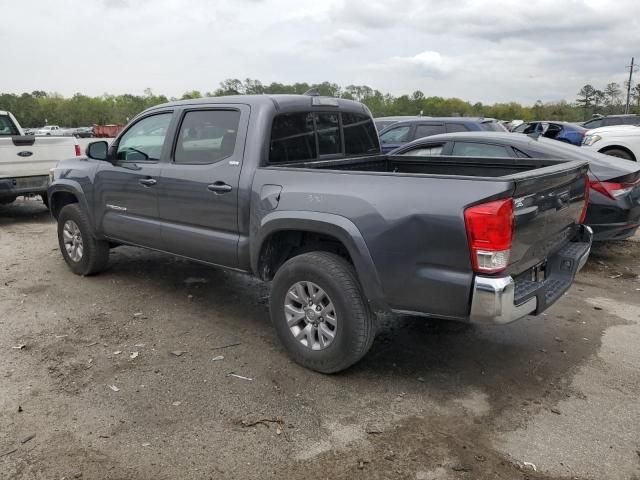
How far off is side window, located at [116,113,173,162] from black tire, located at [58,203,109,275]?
91cm

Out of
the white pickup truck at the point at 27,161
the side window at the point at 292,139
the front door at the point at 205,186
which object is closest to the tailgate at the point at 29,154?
the white pickup truck at the point at 27,161

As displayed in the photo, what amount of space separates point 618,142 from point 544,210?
954 cm

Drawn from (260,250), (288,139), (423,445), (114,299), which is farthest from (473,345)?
(114,299)

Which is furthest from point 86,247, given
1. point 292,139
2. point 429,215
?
point 429,215

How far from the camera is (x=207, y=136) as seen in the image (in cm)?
457

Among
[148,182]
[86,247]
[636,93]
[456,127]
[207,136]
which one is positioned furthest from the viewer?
[636,93]

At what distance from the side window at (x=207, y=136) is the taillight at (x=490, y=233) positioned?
209 cm

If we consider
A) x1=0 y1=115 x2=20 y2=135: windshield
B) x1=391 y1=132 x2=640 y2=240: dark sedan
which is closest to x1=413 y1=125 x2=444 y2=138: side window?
x1=391 y1=132 x2=640 y2=240: dark sedan

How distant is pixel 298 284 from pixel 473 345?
1599 mm

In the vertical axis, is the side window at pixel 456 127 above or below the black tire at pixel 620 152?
above

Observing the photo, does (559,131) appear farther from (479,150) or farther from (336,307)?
(336,307)

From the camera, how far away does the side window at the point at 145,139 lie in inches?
196

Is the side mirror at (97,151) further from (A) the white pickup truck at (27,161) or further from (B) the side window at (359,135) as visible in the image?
(A) the white pickup truck at (27,161)

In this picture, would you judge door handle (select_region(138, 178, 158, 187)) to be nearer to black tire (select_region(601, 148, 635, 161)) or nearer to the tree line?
black tire (select_region(601, 148, 635, 161))
